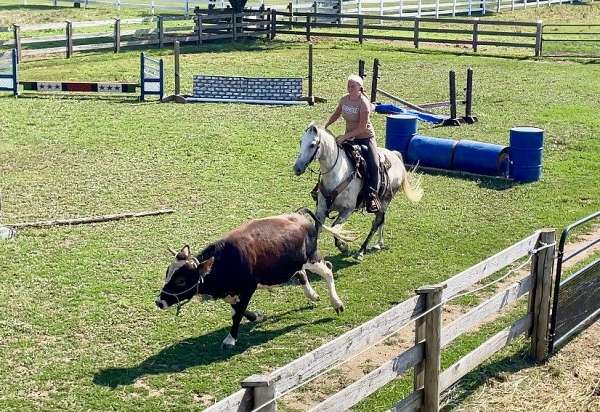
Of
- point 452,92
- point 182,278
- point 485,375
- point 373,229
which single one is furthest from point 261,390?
point 452,92

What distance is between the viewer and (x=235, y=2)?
40.5 metres

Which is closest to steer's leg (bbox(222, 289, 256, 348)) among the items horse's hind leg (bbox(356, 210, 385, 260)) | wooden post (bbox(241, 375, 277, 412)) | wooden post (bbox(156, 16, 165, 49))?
horse's hind leg (bbox(356, 210, 385, 260))

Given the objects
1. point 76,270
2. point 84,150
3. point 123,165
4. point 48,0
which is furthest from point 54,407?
point 48,0

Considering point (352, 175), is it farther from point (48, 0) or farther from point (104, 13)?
point (48, 0)

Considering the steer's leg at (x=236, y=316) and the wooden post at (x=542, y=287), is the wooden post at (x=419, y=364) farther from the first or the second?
the steer's leg at (x=236, y=316)

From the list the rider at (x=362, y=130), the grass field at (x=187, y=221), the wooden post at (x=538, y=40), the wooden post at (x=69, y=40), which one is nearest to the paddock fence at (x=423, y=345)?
the grass field at (x=187, y=221)

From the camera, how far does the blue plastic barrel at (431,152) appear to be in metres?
18.7

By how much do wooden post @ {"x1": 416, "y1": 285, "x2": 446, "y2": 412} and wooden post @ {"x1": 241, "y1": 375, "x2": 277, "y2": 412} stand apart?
2189mm

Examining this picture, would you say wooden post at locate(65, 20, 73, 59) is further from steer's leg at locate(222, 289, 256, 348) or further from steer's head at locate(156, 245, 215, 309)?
steer's head at locate(156, 245, 215, 309)

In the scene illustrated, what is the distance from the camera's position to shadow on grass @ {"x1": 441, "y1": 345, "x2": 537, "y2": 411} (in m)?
9.11

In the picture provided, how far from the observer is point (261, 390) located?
612 cm

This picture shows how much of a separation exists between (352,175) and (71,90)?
1531cm

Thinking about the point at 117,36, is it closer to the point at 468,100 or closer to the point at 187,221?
the point at 468,100

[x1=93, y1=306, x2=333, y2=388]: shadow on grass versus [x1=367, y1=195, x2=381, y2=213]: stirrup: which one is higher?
[x1=367, y1=195, x2=381, y2=213]: stirrup
